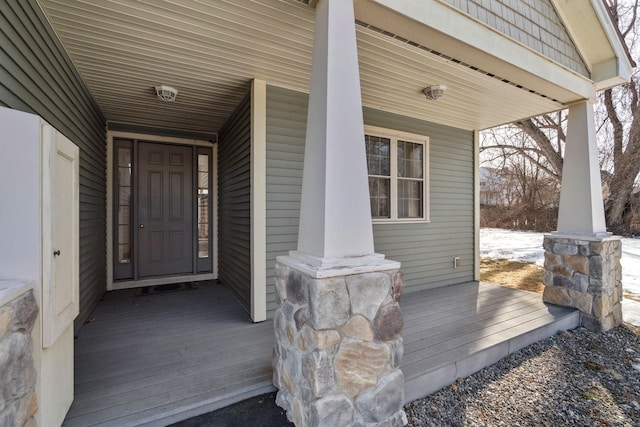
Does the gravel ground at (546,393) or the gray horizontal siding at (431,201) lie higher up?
the gray horizontal siding at (431,201)

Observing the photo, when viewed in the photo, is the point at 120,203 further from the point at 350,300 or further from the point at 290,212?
the point at 350,300

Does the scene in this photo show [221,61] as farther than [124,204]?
No

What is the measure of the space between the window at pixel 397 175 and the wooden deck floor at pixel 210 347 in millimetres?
1266

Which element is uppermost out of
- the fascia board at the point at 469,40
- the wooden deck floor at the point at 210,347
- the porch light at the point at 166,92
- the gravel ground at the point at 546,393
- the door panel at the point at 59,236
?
the fascia board at the point at 469,40

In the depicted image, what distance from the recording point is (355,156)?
1757 mm

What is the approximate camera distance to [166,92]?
3.19 metres

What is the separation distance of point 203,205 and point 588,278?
5.42 meters

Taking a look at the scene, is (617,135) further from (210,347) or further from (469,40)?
(210,347)

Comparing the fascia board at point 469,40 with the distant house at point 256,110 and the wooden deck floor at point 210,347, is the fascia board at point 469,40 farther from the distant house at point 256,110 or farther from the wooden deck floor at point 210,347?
the wooden deck floor at point 210,347

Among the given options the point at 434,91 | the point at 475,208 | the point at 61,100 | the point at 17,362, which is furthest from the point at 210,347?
the point at 475,208

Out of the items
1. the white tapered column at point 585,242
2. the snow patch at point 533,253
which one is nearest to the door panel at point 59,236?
the white tapered column at point 585,242

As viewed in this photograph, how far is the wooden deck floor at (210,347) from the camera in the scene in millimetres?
1857

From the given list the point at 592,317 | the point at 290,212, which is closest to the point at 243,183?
the point at 290,212

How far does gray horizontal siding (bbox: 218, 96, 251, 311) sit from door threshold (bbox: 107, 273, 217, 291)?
0.98 feet
